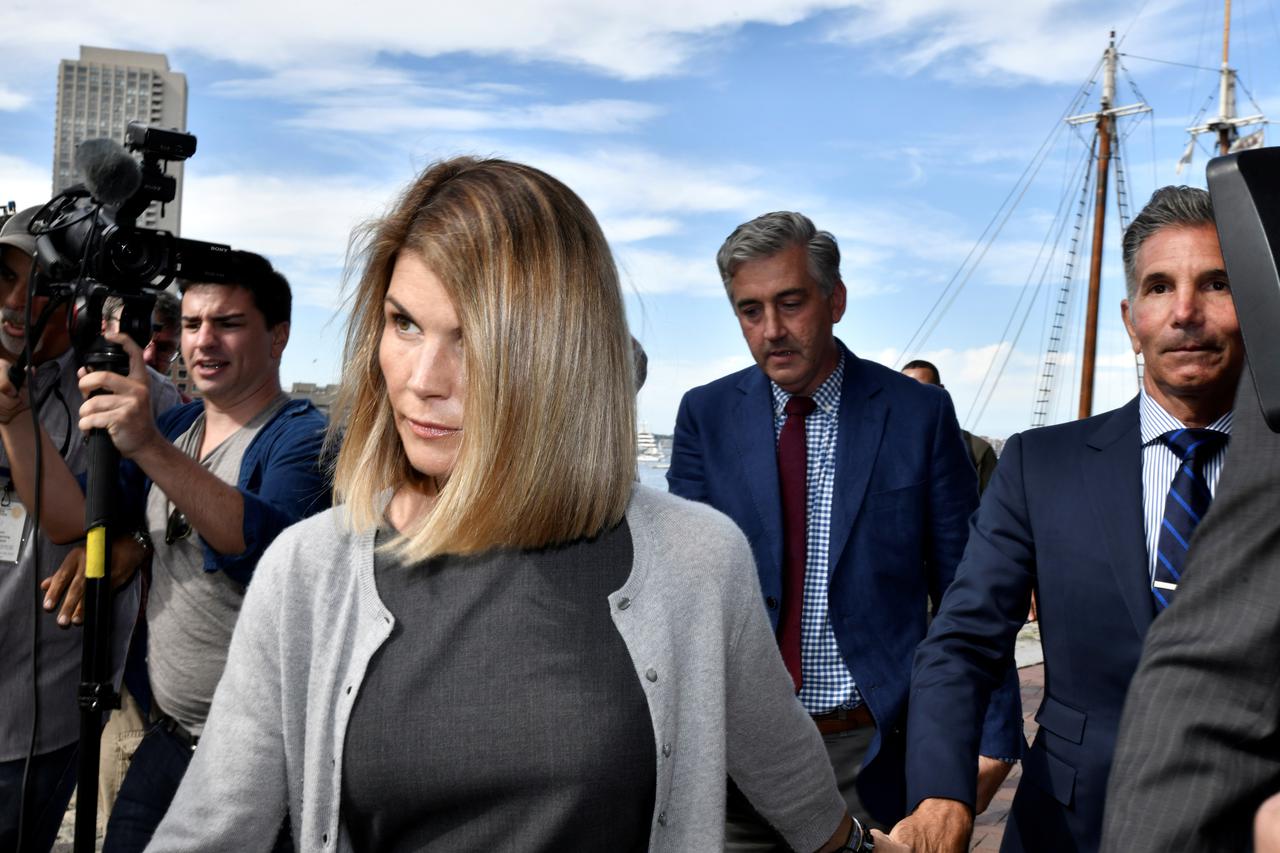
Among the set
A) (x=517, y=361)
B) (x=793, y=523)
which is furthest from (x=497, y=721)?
(x=793, y=523)

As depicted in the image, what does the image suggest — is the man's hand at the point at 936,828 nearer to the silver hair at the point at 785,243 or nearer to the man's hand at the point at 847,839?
the man's hand at the point at 847,839

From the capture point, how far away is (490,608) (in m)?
1.59

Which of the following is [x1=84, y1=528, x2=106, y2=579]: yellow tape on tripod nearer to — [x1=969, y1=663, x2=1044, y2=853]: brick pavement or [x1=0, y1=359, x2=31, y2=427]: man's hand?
[x1=0, y1=359, x2=31, y2=427]: man's hand

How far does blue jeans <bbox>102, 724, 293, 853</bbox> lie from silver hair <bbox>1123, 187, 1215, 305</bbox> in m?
2.54

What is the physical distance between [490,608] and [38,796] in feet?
7.99

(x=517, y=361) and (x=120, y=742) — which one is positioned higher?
(x=517, y=361)

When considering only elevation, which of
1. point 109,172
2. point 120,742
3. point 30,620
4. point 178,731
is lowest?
point 120,742

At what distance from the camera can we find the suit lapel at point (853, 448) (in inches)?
137

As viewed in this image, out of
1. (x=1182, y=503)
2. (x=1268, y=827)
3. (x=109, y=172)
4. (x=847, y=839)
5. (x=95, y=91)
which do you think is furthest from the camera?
(x=95, y=91)

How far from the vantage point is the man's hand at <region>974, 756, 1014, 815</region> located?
2.49 m

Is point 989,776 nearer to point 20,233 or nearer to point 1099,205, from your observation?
point 20,233

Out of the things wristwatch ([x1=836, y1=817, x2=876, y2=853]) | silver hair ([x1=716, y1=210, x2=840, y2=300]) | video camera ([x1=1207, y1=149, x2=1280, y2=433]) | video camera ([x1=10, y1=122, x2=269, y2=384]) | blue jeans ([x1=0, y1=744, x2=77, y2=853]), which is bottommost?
blue jeans ([x1=0, y1=744, x2=77, y2=853])

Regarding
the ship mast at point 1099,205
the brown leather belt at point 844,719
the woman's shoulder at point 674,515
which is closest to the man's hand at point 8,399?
the woman's shoulder at point 674,515

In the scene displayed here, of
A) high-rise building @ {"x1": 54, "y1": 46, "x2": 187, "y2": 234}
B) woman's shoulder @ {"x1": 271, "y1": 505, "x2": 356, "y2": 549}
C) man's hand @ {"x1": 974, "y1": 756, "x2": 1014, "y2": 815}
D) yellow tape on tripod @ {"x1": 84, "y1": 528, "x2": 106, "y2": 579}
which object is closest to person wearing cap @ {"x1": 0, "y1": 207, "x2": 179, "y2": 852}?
yellow tape on tripod @ {"x1": 84, "y1": 528, "x2": 106, "y2": 579}
